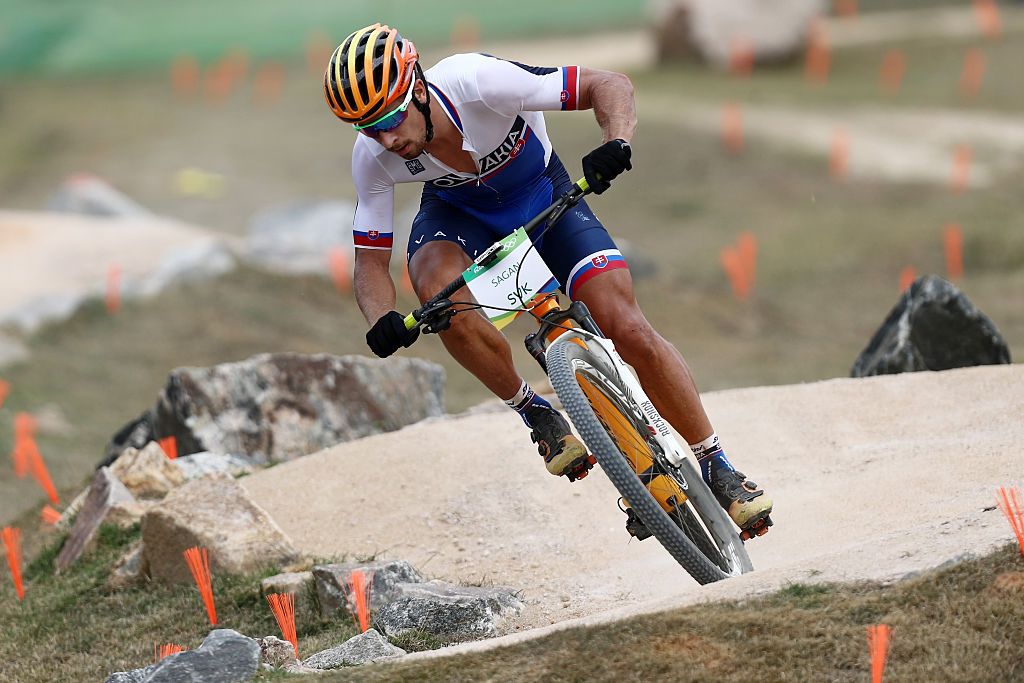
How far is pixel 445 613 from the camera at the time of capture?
20.0 ft

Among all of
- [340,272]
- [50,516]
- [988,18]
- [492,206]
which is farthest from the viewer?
[988,18]

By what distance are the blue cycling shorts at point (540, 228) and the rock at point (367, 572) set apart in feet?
4.82

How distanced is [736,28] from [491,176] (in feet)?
76.8

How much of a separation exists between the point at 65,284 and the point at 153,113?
12247 millimetres

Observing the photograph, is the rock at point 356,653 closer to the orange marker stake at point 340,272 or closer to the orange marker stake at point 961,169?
the orange marker stake at point 340,272

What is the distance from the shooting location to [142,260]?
17812mm

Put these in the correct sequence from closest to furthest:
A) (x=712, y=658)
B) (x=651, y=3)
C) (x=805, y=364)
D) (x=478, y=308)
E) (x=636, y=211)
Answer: (x=712, y=658) → (x=478, y=308) → (x=805, y=364) → (x=636, y=211) → (x=651, y=3)

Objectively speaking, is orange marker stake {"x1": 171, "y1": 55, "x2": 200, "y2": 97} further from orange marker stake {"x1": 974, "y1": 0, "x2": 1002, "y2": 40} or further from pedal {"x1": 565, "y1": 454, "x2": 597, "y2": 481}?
pedal {"x1": 565, "y1": 454, "x2": 597, "y2": 481}

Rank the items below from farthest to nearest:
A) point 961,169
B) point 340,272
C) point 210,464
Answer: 1. point 961,169
2. point 340,272
3. point 210,464

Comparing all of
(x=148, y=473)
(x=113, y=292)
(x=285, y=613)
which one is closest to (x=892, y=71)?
(x=113, y=292)

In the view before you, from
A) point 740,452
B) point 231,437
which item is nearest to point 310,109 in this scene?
point 231,437

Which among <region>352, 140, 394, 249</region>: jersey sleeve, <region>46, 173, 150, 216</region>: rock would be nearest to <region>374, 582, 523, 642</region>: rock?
<region>352, 140, 394, 249</region>: jersey sleeve

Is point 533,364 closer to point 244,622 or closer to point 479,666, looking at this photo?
point 244,622

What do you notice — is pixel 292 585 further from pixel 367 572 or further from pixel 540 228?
pixel 540 228
